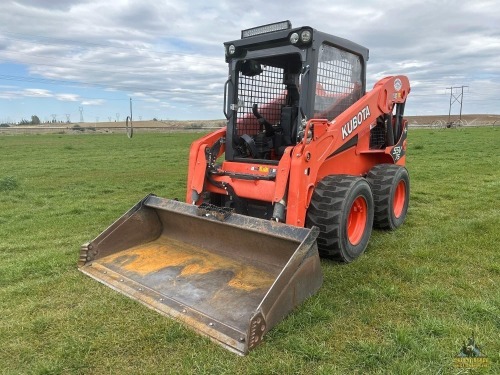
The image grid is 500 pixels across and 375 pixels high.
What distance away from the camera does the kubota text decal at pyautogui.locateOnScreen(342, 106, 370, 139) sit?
4.85 m

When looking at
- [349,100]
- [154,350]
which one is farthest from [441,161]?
[154,350]

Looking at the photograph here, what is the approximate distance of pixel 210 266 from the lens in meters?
4.28

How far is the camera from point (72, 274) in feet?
14.4

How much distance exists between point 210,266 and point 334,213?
1.36m

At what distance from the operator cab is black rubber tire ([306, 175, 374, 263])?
2.10ft

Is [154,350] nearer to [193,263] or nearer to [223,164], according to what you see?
[193,263]

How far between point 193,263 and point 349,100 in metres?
2.94

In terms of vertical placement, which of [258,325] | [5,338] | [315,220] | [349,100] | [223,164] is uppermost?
[349,100]

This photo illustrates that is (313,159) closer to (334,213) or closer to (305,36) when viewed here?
(334,213)

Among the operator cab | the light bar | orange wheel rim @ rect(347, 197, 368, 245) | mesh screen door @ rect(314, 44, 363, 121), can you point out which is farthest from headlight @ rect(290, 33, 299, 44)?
orange wheel rim @ rect(347, 197, 368, 245)

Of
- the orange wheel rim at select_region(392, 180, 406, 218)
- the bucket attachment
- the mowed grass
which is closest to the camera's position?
the mowed grass

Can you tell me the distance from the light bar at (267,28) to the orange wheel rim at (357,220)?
210 centimetres

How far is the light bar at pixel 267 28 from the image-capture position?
462 cm

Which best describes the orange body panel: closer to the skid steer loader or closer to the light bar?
the skid steer loader
